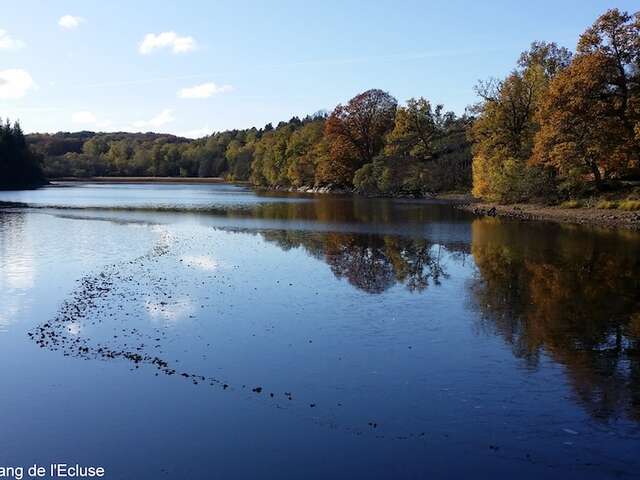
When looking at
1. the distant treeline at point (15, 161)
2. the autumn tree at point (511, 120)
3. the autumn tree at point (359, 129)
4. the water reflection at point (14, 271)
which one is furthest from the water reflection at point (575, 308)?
the distant treeline at point (15, 161)

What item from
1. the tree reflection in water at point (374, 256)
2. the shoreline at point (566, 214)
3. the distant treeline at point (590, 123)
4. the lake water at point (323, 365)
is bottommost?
the lake water at point (323, 365)

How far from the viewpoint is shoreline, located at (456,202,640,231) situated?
153ft

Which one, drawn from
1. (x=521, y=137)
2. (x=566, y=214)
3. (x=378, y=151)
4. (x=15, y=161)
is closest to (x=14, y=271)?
(x=566, y=214)

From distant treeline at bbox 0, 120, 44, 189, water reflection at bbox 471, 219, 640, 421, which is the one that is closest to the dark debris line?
water reflection at bbox 471, 219, 640, 421

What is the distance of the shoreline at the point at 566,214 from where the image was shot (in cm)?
4650

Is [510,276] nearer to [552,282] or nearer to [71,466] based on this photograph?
[552,282]

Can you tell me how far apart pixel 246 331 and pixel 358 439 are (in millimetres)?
7744

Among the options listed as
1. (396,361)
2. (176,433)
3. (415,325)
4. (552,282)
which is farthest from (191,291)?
(552,282)

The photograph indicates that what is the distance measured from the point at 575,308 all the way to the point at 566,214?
3451cm

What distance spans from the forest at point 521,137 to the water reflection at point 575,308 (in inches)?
704

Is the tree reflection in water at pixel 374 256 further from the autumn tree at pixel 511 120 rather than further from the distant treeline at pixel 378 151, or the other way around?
the distant treeline at pixel 378 151

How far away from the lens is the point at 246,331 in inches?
710

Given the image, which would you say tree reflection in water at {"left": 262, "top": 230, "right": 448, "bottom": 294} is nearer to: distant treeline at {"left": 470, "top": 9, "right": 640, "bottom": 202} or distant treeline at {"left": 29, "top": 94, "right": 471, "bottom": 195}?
distant treeline at {"left": 470, "top": 9, "right": 640, "bottom": 202}

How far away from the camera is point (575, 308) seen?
20.6m
